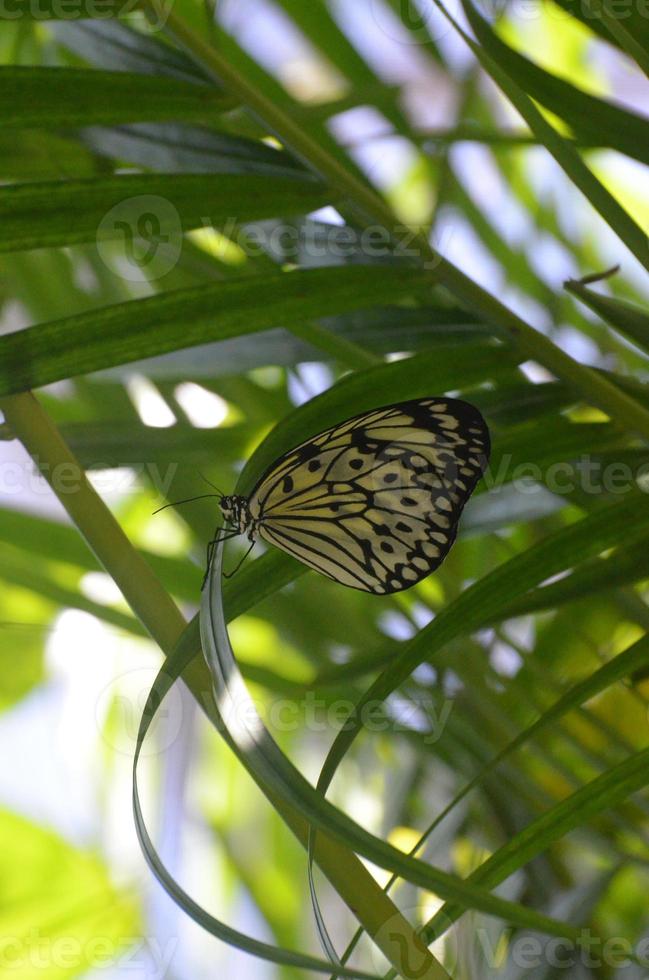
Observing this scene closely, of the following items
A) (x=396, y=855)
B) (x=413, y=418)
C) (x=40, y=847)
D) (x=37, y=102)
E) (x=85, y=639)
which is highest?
(x=85, y=639)

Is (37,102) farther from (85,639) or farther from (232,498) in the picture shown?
(85,639)

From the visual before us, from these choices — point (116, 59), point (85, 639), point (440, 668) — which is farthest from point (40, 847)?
point (116, 59)

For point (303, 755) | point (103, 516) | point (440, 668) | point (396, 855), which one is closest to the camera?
point (396, 855)

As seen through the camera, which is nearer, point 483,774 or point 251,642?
point 483,774

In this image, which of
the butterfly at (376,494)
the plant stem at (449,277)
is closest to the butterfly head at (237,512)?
the butterfly at (376,494)

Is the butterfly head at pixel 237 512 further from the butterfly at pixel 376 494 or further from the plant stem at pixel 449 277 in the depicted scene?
the plant stem at pixel 449 277

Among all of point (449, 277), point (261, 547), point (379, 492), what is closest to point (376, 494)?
point (379, 492)

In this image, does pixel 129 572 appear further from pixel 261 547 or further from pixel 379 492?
pixel 261 547

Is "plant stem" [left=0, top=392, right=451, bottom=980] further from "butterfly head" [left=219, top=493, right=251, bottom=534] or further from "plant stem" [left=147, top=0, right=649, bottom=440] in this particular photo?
"plant stem" [left=147, top=0, right=649, bottom=440]
